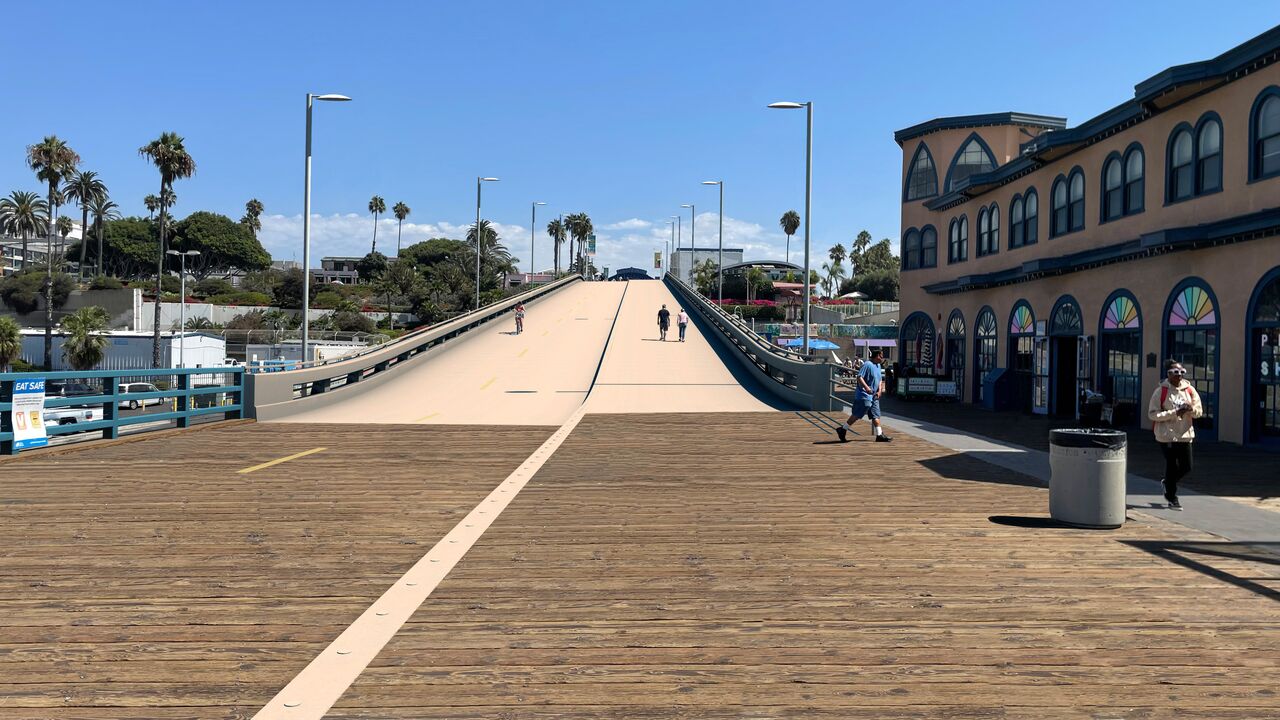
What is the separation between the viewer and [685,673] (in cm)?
480

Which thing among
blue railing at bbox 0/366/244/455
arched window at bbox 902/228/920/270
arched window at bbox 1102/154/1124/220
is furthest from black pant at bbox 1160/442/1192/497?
arched window at bbox 902/228/920/270

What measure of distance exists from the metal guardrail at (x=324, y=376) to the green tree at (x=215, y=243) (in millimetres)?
138286

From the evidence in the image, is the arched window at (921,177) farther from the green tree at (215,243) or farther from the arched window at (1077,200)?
the green tree at (215,243)

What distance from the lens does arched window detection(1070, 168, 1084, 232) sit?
2773 cm

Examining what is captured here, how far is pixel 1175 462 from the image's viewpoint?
10547 mm

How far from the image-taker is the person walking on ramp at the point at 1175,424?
1054 centimetres

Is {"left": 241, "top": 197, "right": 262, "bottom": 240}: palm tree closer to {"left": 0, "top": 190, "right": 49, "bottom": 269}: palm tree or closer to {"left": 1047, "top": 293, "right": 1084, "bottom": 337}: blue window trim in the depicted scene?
{"left": 0, "top": 190, "right": 49, "bottom": 269}: palm tree

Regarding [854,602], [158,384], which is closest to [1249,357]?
[854,602]

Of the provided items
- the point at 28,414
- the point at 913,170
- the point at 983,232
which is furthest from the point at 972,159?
the point at 28,414

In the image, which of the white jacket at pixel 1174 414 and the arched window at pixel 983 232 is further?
the arched window at pixel 983 232

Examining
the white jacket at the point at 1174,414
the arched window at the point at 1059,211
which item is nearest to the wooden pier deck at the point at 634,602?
the white jacket at the point at 1174,414

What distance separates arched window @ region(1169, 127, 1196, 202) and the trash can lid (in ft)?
51.7

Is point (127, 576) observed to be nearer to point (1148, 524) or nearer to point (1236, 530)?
point (1148, 524)

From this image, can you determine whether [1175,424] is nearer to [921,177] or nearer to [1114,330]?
[1114,330]
